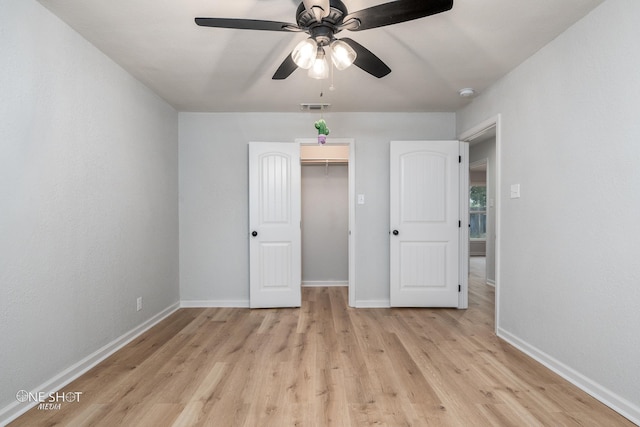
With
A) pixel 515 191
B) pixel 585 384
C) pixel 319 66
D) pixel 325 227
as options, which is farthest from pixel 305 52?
pixel 325 227

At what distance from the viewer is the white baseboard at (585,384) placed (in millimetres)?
1713

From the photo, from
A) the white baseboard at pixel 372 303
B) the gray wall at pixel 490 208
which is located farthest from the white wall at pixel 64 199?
the gray wall at pixel 490 208

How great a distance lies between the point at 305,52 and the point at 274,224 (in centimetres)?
241

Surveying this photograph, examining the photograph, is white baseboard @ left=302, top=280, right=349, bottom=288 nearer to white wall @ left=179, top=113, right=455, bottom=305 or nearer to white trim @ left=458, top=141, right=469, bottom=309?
white wall @ left=179, top=113, right=455, bottom=305

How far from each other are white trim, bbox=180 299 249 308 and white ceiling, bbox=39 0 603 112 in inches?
93.2

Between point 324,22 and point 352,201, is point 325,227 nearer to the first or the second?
point 352,201

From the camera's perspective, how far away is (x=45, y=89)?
1935 millimetres

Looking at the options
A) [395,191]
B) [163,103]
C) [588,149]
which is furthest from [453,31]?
[163,103]

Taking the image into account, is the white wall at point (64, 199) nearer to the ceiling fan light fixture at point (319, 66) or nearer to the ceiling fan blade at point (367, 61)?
the ceiling fan light fixture at point (319, 66)

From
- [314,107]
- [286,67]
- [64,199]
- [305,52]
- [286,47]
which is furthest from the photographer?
[314,107]

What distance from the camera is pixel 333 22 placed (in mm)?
1608

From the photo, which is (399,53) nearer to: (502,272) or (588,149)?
(588,149)

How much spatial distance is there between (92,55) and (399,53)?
7.71 ft

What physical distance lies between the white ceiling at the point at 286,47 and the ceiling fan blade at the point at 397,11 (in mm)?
470
